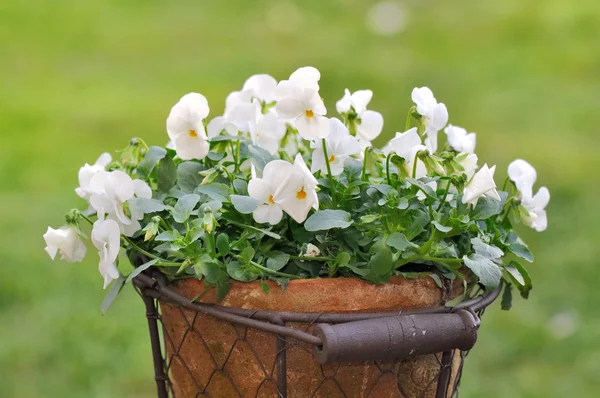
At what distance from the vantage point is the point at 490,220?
126 cm

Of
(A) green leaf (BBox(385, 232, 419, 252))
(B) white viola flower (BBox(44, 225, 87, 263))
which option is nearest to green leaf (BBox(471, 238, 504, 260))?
(A) green leaf (BBox(385, 232, 419, 252))

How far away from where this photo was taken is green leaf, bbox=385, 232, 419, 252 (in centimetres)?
108

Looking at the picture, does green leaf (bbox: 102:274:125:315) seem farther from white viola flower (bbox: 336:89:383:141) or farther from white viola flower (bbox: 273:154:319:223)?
white viola flower (bbox: 336:89:383:141)

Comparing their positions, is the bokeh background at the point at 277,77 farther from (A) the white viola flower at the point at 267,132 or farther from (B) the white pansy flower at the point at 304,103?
(B) the white pansy flower at the point at 304,103

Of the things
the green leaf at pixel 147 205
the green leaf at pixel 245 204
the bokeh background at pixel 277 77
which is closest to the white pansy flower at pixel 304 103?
the green leaf at pixel 245 204

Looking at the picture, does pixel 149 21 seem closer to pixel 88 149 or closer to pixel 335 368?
pixel 88 149

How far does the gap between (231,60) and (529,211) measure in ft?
11.4

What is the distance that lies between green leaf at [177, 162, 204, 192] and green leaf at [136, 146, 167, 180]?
3 centimetres

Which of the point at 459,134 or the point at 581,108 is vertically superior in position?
the point at 459,134

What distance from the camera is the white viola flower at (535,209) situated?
1.25 m

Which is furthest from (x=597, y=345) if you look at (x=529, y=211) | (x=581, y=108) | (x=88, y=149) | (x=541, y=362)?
(x=88, y=149)

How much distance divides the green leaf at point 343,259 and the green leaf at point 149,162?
33 cm

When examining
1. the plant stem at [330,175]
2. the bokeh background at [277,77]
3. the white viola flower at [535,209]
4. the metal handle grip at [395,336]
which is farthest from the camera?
the bokeh background at [277,77]

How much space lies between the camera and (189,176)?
50.6 inches
